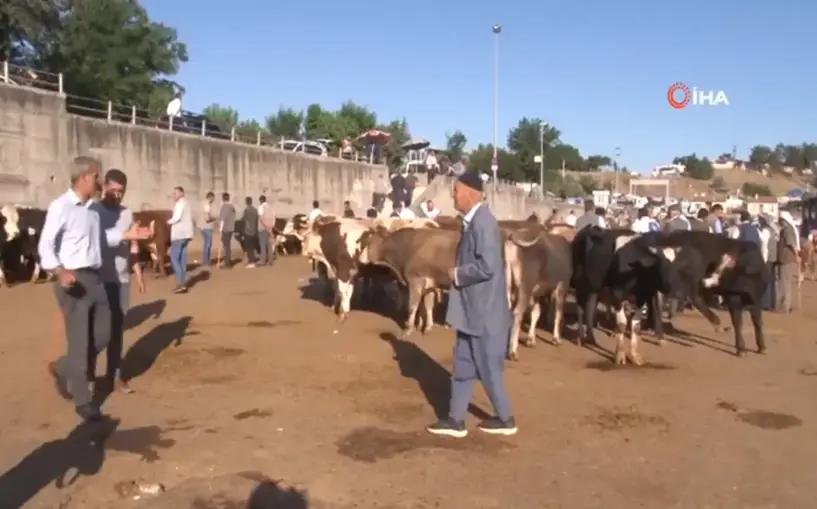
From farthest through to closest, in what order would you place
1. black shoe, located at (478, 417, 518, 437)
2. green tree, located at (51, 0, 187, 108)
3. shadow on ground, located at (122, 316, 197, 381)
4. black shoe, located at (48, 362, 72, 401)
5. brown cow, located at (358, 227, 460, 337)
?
green tree, located at (51, 0, 187, 108) < brown cow, located at (358, 227, 460, 337) < shadow on ground, located at (122, 316, 197, 381) < black shoe, located at (48, 362, 72, 401) < black shoe, located at (478, 417, 518, 437)

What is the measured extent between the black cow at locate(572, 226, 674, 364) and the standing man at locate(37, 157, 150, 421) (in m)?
6.18

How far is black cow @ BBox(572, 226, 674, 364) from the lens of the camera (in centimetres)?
1101

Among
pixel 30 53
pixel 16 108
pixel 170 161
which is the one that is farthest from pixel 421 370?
pixel 30 53

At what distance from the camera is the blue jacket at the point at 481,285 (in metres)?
7.10

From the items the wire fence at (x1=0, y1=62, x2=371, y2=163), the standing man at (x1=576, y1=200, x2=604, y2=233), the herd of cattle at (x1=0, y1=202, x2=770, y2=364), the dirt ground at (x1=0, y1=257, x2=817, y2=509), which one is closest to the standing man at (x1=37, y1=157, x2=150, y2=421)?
the dirt ground at (x1=0, y1=257, x2=817, y2=509)

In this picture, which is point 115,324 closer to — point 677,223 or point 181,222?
point 181,222

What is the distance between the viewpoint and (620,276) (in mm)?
11250

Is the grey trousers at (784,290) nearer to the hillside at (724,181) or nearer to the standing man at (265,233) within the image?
the standing man at (265,233)

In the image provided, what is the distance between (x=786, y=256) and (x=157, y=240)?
13078 millimetres

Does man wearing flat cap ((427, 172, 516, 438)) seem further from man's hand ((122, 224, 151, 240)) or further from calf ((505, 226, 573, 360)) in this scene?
calf ((505, 226, 573, 360))

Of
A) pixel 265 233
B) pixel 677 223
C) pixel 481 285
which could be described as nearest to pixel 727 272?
pixel 677 223

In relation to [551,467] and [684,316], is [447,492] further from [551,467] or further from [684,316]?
[684,316]

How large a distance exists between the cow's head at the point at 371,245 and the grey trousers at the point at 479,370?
20.2ft

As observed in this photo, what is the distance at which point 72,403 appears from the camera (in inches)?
326
